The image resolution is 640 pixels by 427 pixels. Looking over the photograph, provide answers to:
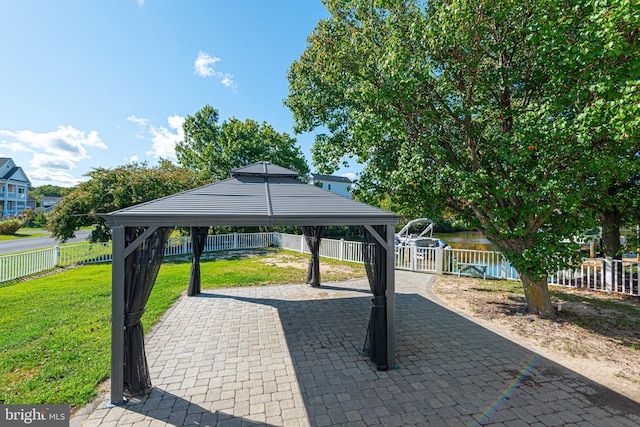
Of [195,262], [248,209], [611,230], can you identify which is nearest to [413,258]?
[611,230]

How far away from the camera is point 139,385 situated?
344cm

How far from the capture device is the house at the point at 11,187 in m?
36.2

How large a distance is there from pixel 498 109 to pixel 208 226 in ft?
22.4

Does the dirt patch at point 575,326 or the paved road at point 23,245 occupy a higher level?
the paved road at point 23,245

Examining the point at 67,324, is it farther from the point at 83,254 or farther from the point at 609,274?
the point at 609,274

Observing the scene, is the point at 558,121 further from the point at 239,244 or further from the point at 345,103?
the point at 239,244

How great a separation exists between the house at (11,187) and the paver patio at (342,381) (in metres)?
49.0

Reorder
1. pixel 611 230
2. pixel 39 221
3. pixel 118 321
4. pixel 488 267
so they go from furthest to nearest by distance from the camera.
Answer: pixel 39 221, pixel 488 267, pixel 611 230, pixel 118 321

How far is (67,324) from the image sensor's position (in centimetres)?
557

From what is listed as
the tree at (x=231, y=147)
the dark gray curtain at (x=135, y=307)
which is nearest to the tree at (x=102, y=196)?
the tree at (x=231, y=147)

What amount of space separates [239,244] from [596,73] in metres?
16.7

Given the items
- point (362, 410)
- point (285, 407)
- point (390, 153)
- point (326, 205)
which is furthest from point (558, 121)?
point (285, 407)

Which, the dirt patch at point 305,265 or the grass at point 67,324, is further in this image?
the dirt patch at point 305,265

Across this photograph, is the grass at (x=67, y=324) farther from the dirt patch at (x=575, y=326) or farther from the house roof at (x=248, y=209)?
the dirt patch at (x=575, y=326)
